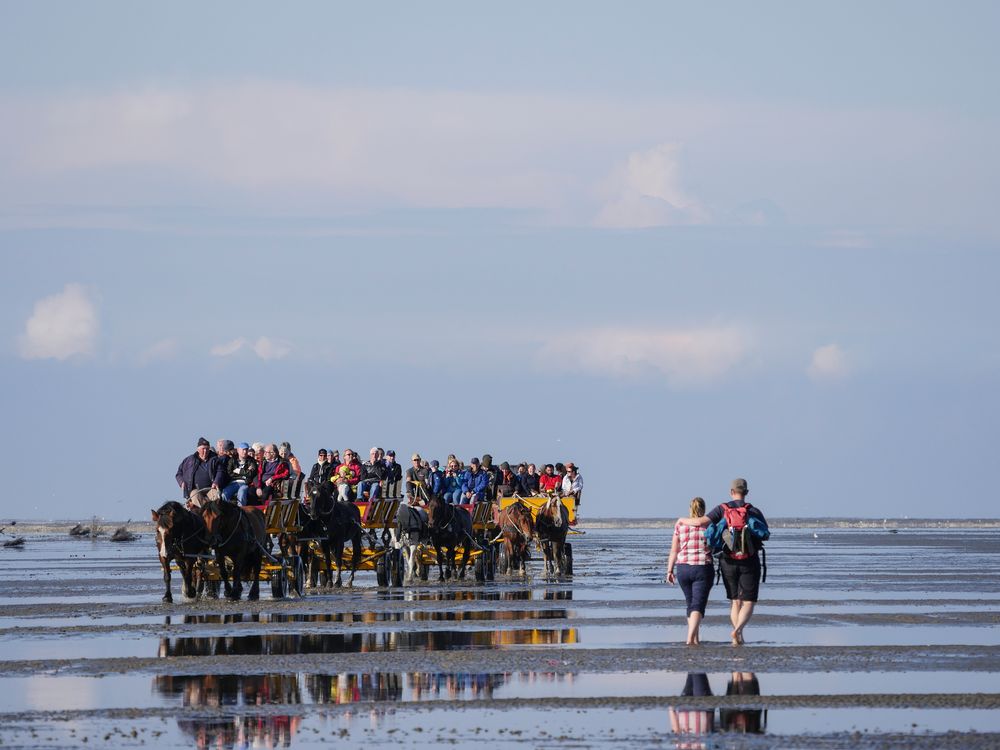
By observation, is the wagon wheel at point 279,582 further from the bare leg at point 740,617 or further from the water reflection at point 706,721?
the water reflection at point 706,721

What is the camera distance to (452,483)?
4100 cm

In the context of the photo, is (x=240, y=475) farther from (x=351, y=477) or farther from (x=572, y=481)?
(x=572, y=481)

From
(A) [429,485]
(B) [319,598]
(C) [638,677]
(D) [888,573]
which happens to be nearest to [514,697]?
(C) [638,677]

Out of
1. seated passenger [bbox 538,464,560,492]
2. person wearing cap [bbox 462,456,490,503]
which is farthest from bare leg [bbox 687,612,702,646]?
seated passenger [bbox 538,464,560,492]

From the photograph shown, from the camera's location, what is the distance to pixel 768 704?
49.1ft

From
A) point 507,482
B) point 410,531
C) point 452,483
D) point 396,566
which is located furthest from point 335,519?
point 507,482

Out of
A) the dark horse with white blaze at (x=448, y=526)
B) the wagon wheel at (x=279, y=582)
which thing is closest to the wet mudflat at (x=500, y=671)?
the wagon wheel at (x=279, y=582)

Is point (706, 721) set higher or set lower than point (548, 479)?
lower

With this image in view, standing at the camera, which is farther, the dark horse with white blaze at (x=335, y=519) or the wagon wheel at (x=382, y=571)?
the wagon wheel at (x=382, y=571)

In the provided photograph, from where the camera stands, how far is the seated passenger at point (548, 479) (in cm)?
4559

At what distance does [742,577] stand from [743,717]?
5.84 metres

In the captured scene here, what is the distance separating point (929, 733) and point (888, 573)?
1102 inches

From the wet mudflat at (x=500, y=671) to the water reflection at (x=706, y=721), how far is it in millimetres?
34

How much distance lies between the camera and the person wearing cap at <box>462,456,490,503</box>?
40.9 metres
